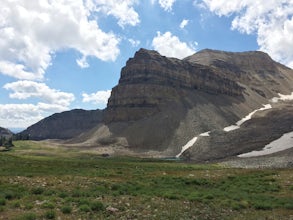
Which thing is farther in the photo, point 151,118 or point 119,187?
point 151,118

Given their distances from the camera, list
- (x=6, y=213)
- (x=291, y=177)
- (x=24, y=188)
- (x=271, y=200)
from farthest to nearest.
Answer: (x=291, y=177) < (x=271, y=200) < (x=24, y=188) < (x=6, y=213)

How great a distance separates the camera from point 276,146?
125m

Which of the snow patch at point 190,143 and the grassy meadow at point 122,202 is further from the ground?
the snow patch at point 190,143

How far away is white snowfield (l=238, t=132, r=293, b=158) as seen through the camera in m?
118

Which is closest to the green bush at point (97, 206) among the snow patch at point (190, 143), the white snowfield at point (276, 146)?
the white snowfield at point (276, 146)

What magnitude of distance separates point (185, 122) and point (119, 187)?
148804mm

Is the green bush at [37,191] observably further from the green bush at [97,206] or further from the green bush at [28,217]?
the green bush at [28,217]

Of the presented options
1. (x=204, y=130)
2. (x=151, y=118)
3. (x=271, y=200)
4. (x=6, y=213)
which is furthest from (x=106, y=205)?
(x=151, y=118)

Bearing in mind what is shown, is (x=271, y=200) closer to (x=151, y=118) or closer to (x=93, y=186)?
(x=93, y=186)

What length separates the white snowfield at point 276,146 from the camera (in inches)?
→ 4640

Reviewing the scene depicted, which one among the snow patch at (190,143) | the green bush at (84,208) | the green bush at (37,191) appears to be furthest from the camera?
the snow patch at (190,143)

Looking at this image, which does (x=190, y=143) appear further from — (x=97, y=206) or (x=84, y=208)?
(x=84, y=208)

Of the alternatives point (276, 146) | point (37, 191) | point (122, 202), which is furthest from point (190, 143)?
point (122, 202)

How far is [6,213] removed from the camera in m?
20.0
